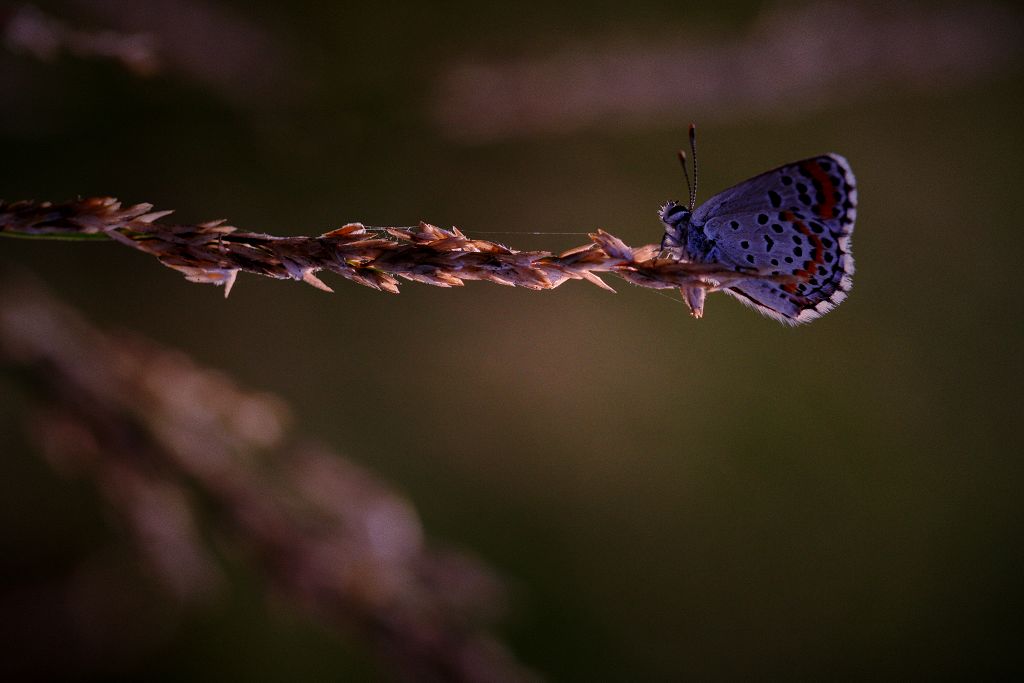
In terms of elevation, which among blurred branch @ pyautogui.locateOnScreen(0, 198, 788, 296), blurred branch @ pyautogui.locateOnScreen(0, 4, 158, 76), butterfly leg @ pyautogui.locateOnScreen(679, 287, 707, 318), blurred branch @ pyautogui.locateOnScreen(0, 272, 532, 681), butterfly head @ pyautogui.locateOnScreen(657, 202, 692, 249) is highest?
butterfly head @ pyautogui.locateOnScreen(657, 202, 692, 249)

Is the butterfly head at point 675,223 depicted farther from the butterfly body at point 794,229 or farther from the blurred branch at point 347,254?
the blurred branch at point 347,254

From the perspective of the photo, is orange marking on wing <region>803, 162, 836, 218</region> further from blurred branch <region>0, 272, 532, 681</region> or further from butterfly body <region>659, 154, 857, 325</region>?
blurred branch <region>0, 272, 532, 681</region>

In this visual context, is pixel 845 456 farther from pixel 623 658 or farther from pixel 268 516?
pixel 268 516

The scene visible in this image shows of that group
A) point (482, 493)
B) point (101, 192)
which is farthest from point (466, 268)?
point (482, 493)

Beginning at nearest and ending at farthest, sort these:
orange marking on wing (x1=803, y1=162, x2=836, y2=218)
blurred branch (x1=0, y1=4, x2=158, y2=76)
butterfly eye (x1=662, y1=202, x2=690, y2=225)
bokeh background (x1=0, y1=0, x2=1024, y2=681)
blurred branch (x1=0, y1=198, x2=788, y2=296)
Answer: blurred branch (x1=0, y1=198, x2=788, y2=296)
blurred branch (x1=0, y1=4, x2=158, y2=76)
orange marking on wing (x1=803, y1=162, x2=836, y2=218)
butterfly eye (x1=662, y1=202, x2=690, y2=225)
bokeh background (x1=0, y1=0, x2=1024, y2=681)

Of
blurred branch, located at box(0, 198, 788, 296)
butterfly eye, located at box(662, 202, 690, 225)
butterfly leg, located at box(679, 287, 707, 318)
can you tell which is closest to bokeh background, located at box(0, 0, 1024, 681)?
butterfly eye, located at box(662, 202, 690, 225)

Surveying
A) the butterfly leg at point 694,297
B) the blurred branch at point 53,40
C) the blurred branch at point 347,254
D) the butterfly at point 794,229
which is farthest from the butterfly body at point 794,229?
the blurred branch at point 53,40
